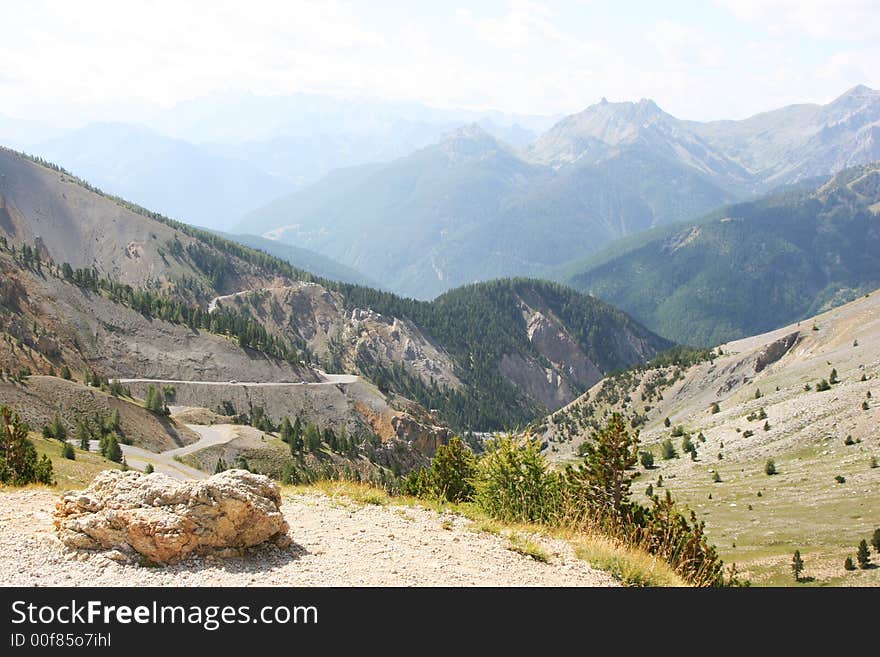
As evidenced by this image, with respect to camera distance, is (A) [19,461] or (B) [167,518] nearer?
(B) [167,518]

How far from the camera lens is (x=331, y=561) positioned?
13.7 m

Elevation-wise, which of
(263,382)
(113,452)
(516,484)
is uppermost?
(263,382)

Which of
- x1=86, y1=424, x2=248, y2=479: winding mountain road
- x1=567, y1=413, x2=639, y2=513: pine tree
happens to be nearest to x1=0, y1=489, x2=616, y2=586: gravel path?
x1=567, y1=413, x2=639, y2=513: pine tree

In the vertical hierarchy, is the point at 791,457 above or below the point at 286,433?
below

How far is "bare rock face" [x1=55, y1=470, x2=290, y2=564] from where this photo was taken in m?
13.1

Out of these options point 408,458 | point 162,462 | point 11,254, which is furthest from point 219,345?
point 162,462

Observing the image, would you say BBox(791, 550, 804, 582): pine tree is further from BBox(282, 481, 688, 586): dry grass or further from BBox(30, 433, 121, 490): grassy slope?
BBox(30, 433, 121, 490): grassy slope

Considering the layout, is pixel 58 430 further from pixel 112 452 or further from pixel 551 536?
pixel 551 536

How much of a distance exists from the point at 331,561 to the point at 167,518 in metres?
3.50

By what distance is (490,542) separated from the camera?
15.9 meters

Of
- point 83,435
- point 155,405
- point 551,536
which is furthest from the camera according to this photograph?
point 155,405

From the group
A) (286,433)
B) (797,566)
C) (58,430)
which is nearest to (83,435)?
(58,430)

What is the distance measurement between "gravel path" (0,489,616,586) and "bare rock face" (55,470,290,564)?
35 centimetres
